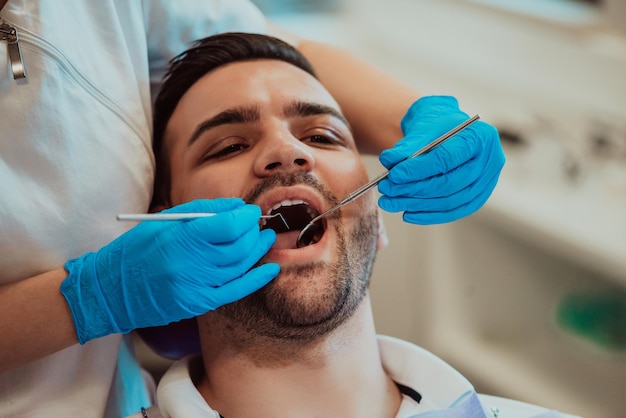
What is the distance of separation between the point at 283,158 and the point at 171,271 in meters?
0.28

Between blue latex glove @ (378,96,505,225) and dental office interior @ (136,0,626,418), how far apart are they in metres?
0.80

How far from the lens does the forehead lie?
144 cm

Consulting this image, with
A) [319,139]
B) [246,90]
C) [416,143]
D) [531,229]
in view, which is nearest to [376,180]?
[416,143]

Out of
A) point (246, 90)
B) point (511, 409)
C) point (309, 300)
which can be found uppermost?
point (246, 90)

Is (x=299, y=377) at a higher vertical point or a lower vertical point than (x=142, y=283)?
lower

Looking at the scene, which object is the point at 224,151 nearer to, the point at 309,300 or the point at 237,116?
the point at 237,116

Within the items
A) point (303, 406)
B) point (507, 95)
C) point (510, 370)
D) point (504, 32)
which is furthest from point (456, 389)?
point (504, 32)

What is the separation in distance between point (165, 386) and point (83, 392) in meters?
0.17

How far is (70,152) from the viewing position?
132cm

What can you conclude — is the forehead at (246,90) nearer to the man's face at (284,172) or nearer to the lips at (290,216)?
the man's face at (284,172)

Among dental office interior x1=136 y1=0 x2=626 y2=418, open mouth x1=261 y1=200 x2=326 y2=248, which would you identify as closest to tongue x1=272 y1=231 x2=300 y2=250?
open mouth x1=261 y1=200 x2=326 y2=248

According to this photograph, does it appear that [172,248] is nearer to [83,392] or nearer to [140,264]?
[140,264]

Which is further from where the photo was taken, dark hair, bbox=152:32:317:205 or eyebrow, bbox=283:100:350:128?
dark hair, bbox=152:32:317:205

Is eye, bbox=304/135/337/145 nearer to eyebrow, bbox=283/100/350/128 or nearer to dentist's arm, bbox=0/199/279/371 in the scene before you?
eyebrow, bbox=283/100/350/128
